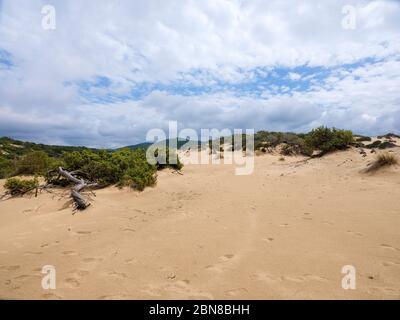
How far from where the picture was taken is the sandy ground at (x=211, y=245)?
2.95 metres

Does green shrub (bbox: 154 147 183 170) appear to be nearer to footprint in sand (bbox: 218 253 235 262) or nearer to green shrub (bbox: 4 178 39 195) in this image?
green shrub (bbox: 4 178 39 195)

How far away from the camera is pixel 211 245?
4.20m

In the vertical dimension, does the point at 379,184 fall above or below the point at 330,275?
above

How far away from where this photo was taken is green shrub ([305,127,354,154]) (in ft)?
49.2

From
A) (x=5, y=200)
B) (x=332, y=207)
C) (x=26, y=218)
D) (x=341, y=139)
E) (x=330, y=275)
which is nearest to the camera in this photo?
(x=330, y=275)

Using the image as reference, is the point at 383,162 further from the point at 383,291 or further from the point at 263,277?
the point at 263,277

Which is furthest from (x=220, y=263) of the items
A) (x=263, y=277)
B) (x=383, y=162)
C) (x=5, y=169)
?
(x=5, y=169)

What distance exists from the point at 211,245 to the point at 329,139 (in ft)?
44.1

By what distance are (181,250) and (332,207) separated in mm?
3658

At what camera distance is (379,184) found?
780cm

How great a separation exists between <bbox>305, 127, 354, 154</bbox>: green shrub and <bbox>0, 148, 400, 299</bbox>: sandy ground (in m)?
7.00

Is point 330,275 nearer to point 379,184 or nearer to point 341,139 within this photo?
point 379,184

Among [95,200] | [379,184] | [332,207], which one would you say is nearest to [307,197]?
[332,207]

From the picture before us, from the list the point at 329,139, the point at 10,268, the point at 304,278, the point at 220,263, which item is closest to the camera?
the point at 304,278
